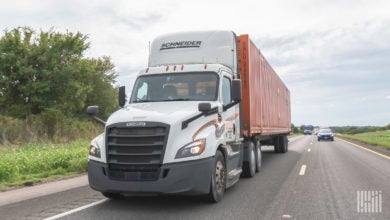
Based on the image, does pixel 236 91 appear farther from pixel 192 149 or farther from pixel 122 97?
pixel 122 97

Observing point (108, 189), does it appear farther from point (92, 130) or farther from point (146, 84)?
point (92, 130)

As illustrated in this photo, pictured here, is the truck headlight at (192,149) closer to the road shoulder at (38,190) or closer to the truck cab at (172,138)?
the truck cab at (172,138)

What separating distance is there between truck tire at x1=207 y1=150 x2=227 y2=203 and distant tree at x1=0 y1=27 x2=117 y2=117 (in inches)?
1078

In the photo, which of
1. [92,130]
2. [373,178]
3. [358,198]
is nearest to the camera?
[358,198]

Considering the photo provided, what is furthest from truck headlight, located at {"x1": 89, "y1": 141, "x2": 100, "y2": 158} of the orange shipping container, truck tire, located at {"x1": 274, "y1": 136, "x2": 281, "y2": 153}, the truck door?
truck tire, located at {"x1": 274, "y1": 136, "x2": 281, "y2": 153}

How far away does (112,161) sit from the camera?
649 centimetres

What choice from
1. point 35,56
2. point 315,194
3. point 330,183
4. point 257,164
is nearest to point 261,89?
point 257,164

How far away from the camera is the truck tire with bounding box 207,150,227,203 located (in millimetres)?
6741

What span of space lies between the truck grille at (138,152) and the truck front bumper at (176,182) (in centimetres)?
10

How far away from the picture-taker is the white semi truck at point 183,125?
6301 mm

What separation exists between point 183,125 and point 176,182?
0.96 metres

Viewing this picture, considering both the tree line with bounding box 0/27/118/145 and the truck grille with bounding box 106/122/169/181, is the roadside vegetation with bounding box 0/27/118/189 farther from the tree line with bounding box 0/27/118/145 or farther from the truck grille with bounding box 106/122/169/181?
the truck grille with bounding box 106/122/169/181

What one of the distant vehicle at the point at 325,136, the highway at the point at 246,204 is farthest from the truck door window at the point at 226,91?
the distant vehicle at the point at 325,136

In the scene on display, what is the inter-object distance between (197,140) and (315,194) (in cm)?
296
